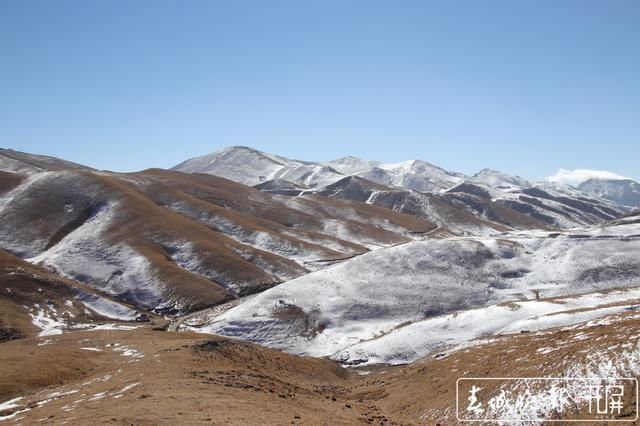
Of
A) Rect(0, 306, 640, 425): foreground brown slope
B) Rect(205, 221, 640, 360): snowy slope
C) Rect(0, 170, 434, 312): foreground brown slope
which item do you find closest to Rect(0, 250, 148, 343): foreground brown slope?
Rect(0, 170, 434, 312): foreground brown slope

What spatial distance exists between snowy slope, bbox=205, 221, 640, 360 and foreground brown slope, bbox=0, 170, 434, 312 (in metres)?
17.0

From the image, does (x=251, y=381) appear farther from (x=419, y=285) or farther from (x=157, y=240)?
(x=157, y=240)

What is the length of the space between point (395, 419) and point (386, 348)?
30231 millimetres

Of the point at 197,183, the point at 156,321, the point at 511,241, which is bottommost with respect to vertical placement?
the point at 156,321

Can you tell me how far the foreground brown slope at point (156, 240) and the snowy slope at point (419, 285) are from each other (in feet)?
55.6

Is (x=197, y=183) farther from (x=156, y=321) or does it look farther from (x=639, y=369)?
(x=639, y=369)

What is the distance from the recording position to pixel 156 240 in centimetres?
10475

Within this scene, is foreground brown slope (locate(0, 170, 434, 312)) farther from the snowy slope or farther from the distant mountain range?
the snowy slope

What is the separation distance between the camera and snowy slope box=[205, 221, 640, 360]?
65.9 m

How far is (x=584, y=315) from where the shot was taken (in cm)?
4609

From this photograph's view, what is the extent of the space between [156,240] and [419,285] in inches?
2331

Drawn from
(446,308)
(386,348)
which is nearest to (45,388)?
(386,348)

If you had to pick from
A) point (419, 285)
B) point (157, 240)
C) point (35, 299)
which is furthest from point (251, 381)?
point (157, 240)

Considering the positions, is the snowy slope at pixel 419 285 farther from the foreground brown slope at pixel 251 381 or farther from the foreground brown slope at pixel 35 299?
the foreground brown slope at pixel 35 299
